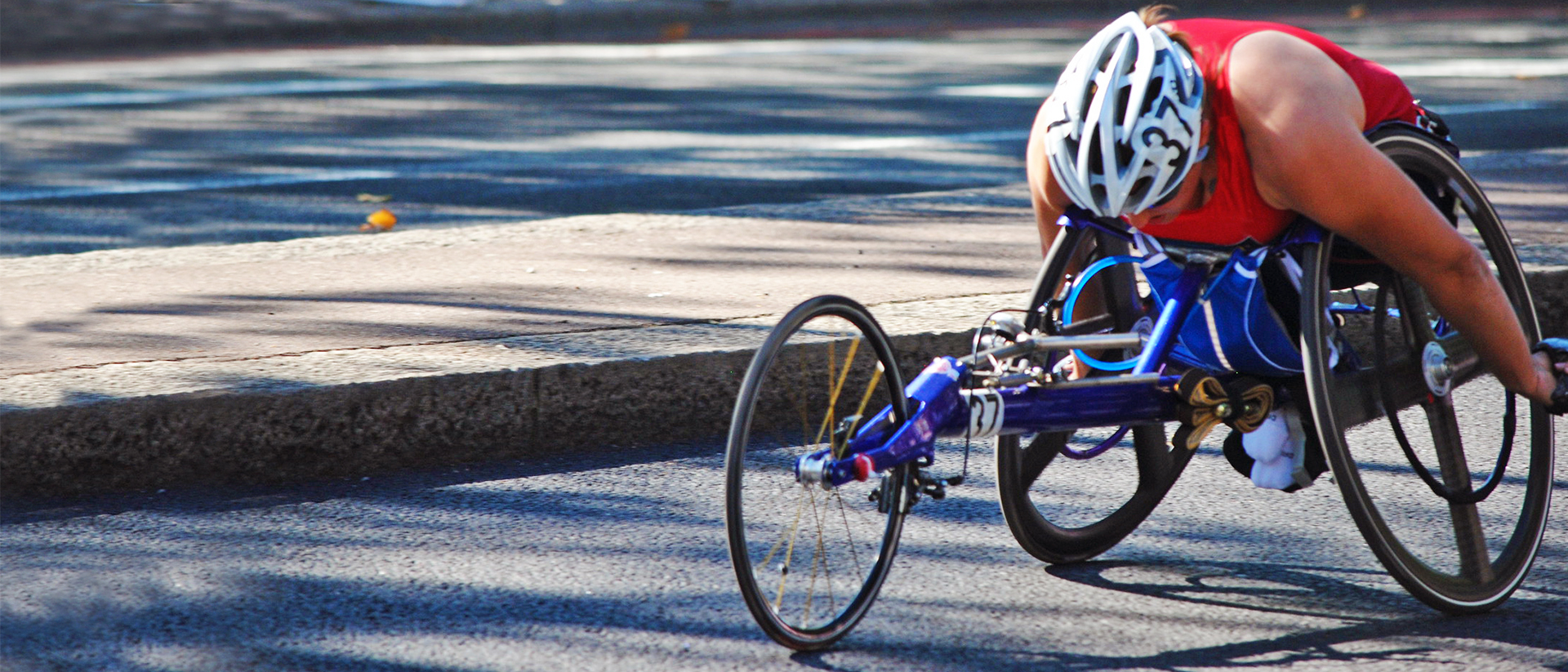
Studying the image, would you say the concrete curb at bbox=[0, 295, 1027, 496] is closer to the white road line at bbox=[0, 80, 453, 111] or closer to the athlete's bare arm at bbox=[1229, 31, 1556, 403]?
the athlete's bare arm at bbox=[1229, 31, 1556, 403]

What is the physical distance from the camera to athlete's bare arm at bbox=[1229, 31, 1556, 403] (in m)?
2.75

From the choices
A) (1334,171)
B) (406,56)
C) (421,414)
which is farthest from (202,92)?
(1334,171)

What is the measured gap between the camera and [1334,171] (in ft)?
9.00

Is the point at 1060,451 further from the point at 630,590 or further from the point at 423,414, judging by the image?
the point at 423,414

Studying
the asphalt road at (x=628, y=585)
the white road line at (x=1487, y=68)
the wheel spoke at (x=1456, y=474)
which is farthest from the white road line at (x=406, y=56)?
the wheel spoke at (x=1456, y=474)

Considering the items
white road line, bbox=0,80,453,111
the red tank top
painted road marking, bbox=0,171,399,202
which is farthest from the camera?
white road line, bbox=0,80,453,111

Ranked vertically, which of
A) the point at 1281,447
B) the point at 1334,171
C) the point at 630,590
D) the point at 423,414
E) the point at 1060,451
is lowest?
the point at 630,590

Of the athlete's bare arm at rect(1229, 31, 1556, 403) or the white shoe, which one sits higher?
the athlete's bare arm at rect(1229, 31, 1556, 403)

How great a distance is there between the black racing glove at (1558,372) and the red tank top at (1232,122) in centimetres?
54

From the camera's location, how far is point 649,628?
9.76 feet

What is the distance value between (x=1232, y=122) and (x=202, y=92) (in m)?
9.53

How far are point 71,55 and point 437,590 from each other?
13.1m

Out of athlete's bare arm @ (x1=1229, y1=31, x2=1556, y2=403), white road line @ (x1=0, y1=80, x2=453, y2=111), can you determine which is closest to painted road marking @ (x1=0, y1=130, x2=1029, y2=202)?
white road line @ (x1=0, y1=80, x2=453, y2=111)

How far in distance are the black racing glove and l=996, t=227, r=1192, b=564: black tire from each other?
2.28 ft
